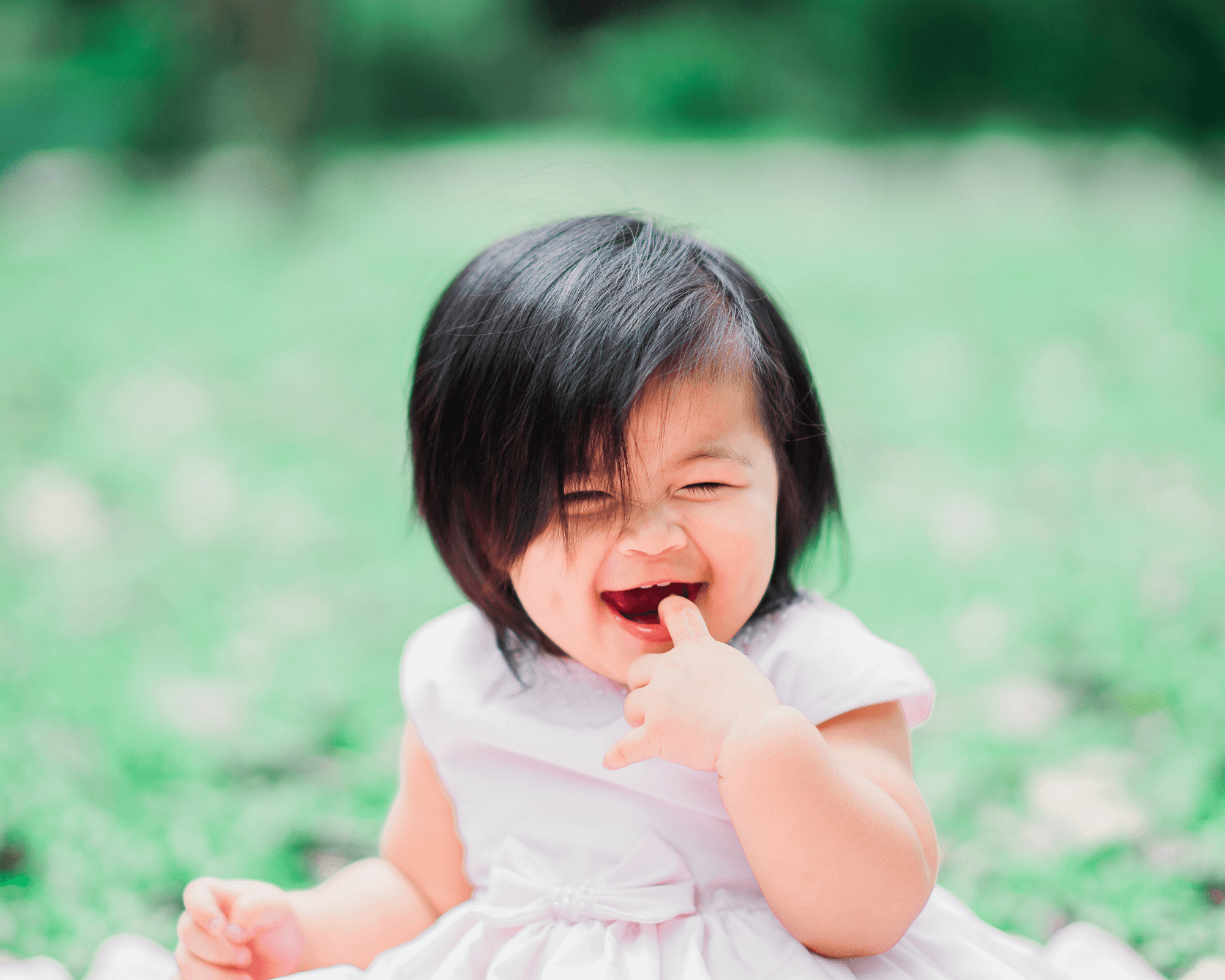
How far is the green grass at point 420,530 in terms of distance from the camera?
1330mm

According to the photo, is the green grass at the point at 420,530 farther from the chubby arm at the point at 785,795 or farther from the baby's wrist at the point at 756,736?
the baby's wrist at the point at 756,736

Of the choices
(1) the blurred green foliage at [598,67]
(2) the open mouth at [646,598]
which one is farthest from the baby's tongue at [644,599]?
(1) the blurred green foliage at [598,67]

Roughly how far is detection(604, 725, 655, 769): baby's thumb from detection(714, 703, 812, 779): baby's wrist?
6 cm

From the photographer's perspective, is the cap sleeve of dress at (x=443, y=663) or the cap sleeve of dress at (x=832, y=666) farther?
the cap sleeve of dress at (x=443, y=663)

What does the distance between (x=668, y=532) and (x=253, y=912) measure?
19.8 inches

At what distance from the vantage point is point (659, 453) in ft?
2.61

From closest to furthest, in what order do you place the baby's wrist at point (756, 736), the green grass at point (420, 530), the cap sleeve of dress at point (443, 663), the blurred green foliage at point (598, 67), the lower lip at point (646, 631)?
the baby's wrist at point (756, 736) < the lower lip at point (646, 631) < the cap sleeve of dress at point (443, 663) < the green grass at point (420, 530) < the blurred green foliage at point (598, 67)

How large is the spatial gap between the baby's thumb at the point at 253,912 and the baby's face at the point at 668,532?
36 centimetres

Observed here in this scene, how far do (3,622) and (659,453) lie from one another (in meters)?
1.61

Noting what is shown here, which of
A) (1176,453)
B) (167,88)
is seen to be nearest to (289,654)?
(1176,453)

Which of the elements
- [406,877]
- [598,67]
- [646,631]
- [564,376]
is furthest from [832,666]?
[598,67]

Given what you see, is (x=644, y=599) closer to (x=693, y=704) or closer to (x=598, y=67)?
(x=693, y=704)

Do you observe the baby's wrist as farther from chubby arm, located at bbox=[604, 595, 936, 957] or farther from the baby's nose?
the baby's nose

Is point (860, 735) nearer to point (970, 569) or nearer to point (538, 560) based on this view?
point (538, 560)
